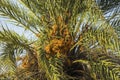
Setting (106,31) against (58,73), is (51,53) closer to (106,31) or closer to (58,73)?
(58,73)

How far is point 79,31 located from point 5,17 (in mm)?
1949

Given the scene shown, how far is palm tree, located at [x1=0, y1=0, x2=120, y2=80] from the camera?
8.43m

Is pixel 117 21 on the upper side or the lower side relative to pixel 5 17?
lower

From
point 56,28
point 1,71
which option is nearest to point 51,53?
point 56,28

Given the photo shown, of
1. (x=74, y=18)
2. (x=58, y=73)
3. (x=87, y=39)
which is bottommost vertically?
(x=58, y=73)

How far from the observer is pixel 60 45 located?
8.99 metres

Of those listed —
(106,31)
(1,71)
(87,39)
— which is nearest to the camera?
(106,31)

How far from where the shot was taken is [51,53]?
884 cm

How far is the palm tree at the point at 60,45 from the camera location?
8430 mm

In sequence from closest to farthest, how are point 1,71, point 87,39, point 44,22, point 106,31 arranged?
point 106,31, point 87,39, point 44,22, point 1,71

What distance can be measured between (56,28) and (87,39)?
2.82 ft

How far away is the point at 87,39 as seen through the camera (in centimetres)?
874

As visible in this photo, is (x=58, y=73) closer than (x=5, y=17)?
Yes

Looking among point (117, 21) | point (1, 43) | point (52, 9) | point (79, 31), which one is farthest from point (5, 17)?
point (117, 21)
